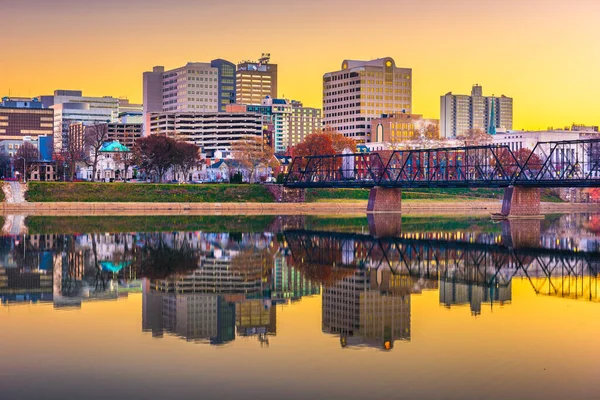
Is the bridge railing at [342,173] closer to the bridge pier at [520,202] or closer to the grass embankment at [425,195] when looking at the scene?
the grass embankment at [425,195]

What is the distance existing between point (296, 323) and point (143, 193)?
347 feet

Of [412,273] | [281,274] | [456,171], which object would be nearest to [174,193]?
[456,171]

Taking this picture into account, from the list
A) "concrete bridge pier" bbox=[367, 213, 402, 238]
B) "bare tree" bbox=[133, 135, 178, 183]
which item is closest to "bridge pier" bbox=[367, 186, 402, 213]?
"concrete bridge pier" bbox=[367, 213, 402, 238]

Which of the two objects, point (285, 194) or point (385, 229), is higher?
point (285, 194)

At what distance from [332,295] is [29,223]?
60.0m

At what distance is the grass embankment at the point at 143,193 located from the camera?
127762mm

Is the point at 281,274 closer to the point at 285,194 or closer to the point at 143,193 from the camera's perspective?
the point at 143,193

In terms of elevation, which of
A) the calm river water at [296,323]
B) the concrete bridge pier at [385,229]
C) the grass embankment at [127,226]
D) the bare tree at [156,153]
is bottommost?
the calm river water at [296,323]

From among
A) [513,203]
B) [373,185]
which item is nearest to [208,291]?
[513,203]

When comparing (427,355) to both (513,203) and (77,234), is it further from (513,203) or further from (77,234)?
(513,203)

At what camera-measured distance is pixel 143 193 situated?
134 metres

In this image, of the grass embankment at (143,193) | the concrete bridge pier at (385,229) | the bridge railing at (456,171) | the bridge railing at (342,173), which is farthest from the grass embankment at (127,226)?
the bridge railing at (342,173)

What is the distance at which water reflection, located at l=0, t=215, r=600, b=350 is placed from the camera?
103 ft

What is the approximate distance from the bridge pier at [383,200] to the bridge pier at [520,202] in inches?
905
